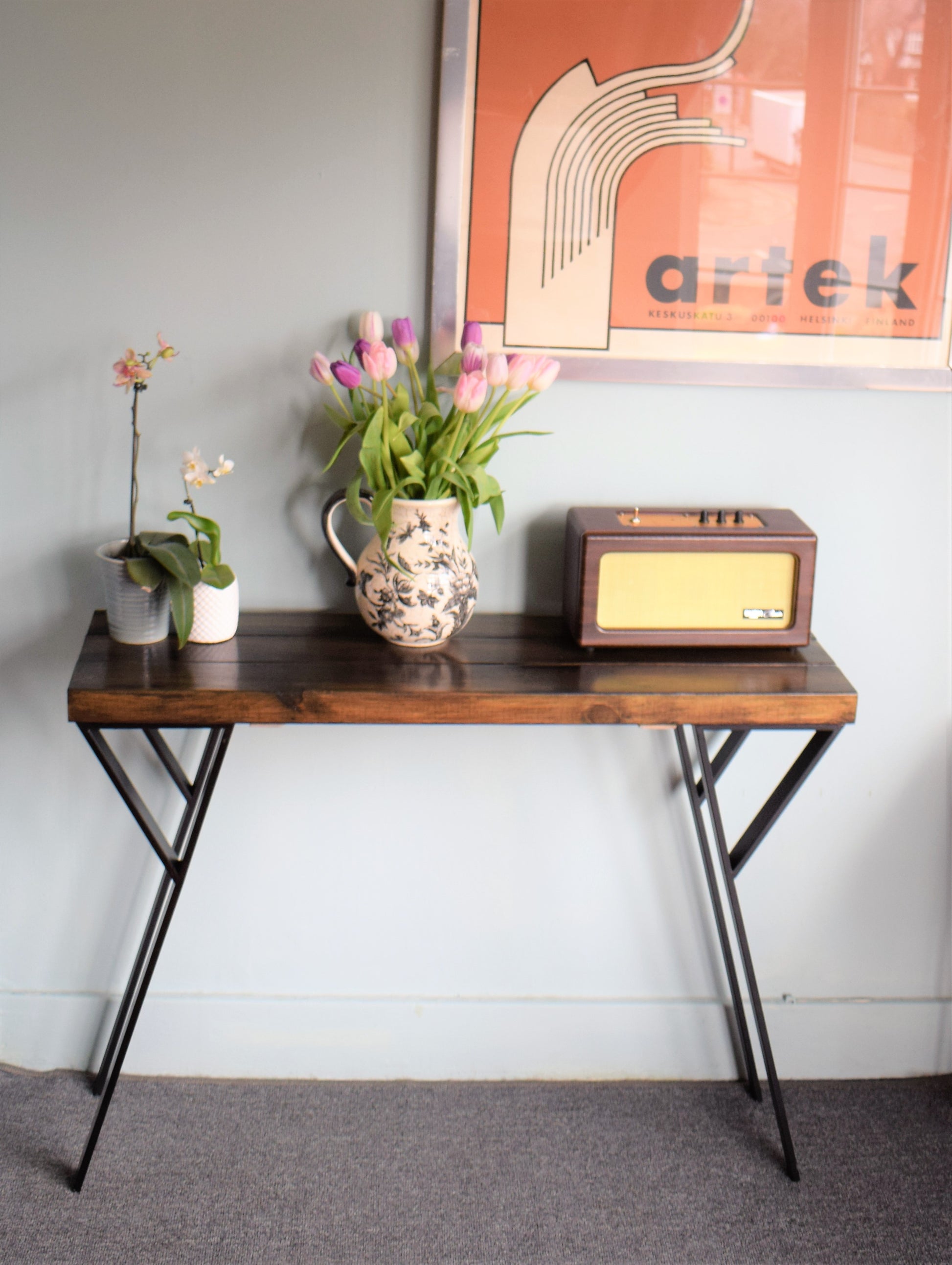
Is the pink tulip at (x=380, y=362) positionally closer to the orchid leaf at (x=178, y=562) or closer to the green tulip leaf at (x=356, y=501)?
the green tulip leaf at (x=356, y=501)

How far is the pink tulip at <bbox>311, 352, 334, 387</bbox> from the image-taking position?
1.65 m

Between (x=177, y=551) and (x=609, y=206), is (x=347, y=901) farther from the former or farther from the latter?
(x=609, y=206)

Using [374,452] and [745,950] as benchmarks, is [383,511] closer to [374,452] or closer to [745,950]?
[374,452]

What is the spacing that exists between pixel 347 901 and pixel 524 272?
1.12 m

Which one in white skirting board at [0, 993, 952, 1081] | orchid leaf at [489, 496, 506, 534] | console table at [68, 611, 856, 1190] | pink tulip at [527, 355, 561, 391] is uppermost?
pink tulip at [527, 355, 561, 391]

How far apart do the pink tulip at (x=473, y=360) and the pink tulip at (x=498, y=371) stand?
14 mm

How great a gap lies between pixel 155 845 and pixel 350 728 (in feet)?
1.27

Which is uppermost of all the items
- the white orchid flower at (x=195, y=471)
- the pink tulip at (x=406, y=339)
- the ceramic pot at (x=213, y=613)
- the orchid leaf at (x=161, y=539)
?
the pink tulip at (x=406, y=339)

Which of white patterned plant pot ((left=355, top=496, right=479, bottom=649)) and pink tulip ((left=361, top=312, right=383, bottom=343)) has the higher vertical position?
pink tulip ((left=361, top=312, right=383, bottom=343))

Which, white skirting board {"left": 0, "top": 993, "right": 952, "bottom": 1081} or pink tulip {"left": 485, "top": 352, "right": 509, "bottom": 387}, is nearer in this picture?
pink tulip {"left": 485, "top": 352, "right": 509, "bottom": 387}

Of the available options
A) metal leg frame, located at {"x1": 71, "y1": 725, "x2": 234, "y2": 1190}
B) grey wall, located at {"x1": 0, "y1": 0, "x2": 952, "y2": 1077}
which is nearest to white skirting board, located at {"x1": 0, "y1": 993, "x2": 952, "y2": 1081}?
grey wall, located at {"x1": 0, "y1": 0, "x2": 952, "y2": 1077}

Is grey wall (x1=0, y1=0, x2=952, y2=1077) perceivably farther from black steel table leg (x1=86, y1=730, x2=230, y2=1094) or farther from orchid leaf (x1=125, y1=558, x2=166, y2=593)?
orchid leaf (x1=125, y1=558, x2=166, y2=593)

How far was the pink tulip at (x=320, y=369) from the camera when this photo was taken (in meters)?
1.65

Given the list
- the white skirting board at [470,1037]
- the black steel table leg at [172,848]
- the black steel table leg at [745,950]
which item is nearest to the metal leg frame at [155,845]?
the black steel table leg at [172,848]
